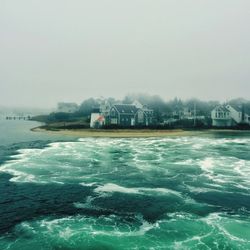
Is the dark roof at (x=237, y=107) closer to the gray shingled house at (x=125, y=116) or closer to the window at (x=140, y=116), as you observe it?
the window at (x=140, y=116)

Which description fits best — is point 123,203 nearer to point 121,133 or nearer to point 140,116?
point 121,133

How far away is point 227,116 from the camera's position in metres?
126

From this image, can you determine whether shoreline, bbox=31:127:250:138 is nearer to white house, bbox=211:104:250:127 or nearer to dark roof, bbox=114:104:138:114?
dark roof, bbox=114:104:138:114

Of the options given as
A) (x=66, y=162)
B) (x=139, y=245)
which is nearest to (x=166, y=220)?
(x=139, y=245)

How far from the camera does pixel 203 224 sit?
1063 inches

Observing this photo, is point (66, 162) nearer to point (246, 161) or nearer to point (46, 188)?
point (46, 188)

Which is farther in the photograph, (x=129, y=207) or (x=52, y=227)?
(x=129, y=207)

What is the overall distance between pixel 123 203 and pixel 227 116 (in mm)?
102589

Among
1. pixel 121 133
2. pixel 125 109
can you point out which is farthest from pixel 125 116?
pixel 121 133

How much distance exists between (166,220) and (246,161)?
3104 cm

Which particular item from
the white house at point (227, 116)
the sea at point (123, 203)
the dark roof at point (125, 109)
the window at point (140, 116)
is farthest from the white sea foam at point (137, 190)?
the white house at point (227, 116)

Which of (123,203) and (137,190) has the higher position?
(137,190)

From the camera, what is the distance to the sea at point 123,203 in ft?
79.7

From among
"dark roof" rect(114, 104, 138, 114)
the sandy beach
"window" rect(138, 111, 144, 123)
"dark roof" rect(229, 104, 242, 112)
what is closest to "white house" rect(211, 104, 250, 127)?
"dark roof" rect(229, 104, 242, 112)
